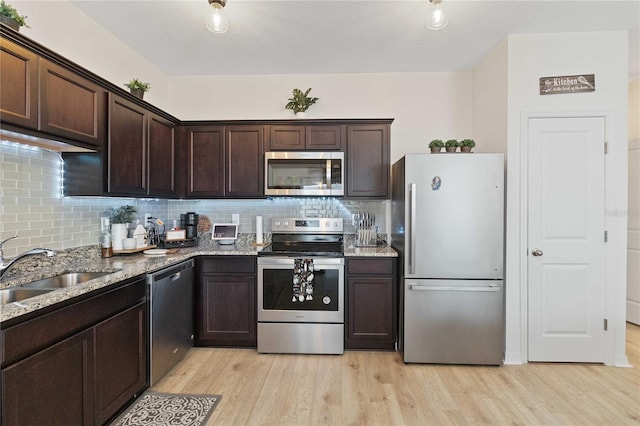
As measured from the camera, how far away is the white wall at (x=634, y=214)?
3336 mm

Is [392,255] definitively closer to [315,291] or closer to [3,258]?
[315,291]

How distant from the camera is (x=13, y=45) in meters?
1.53

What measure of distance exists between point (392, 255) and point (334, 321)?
2.70 ft

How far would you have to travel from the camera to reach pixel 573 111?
2555 millimetres

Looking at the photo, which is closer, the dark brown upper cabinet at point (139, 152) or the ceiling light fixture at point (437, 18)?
the ceiling light fixture at point (437, 18)

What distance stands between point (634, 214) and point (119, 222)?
18.0ft

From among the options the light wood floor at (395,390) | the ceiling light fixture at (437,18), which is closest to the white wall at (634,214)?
the light wood floor at (395,390)

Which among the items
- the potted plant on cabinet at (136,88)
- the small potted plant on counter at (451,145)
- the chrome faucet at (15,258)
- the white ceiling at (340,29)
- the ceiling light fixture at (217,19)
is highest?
the white ceiling at (340,29)

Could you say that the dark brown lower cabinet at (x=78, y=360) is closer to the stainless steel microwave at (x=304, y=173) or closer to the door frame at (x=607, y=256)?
the stainless steel microwave at (x=304, y=173)

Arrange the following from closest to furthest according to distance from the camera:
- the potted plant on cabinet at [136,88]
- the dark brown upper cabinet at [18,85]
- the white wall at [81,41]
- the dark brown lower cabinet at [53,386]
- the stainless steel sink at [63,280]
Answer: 1. the dark brown lower cabinet at [53,386]
2. the dark brown upper cabinet at [18,85]
3. the stainless steel sink at [63,280]
4. the white wall at [81,41]
5. the potted plant on cabinet at [136,88]

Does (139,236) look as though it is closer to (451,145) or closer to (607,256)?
(451,145)

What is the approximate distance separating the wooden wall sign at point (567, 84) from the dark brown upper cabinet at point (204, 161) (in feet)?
10.2

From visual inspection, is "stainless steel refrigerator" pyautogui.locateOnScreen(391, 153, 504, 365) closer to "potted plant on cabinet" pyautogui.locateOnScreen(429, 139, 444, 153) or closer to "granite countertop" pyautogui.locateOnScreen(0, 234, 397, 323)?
"potted plant on cabinet" pyautogui.locateOnScreen(429, 139, 444, 153)

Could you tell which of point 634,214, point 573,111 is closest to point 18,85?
point 573,111
